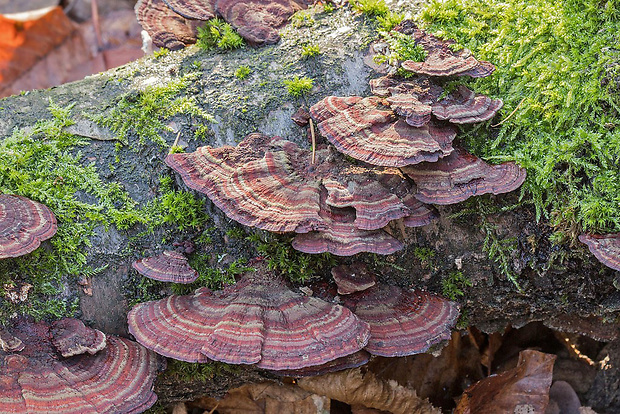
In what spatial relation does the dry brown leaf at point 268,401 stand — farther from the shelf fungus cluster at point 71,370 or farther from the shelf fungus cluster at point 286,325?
the shelf fungus cluster at point 71,370

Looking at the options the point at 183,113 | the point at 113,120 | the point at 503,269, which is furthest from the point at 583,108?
the point at 113,120

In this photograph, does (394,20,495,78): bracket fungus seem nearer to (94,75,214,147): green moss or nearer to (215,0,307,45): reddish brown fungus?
(215,0,307,45): reddish brown fungus

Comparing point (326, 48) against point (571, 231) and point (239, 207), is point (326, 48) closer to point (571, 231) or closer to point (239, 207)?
point (239, 207)

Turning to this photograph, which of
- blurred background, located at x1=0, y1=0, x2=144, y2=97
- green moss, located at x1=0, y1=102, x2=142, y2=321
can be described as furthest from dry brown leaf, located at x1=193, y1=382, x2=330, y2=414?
blurred background, located at x1=0, y1=0, x2=144, y2=97

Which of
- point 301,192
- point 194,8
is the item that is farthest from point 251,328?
point 194,8

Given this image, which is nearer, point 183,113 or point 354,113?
point 354,113

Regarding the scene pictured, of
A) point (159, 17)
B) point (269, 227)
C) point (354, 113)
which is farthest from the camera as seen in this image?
point (159, 17)

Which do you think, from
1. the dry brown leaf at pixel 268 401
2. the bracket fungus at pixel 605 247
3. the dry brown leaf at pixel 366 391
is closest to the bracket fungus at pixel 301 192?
the bracket fungus at pixel 605 247
